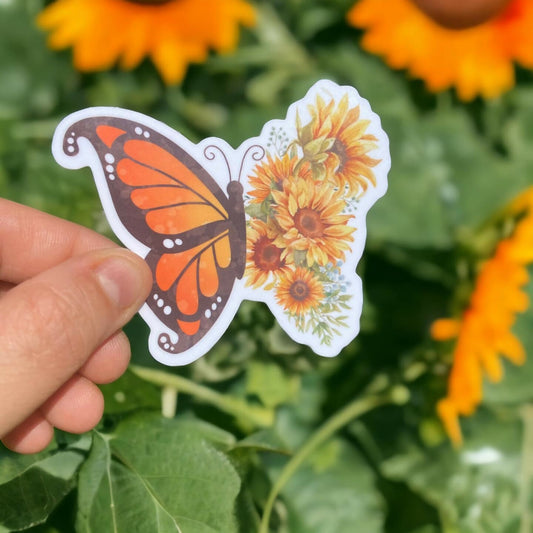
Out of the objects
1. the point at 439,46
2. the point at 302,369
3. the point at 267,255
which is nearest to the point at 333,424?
the point at 302,369

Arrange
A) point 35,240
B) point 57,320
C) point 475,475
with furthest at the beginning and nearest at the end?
point 475,475 < point 35,240 < point 57,320

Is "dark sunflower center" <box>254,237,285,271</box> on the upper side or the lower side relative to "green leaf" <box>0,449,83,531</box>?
upper

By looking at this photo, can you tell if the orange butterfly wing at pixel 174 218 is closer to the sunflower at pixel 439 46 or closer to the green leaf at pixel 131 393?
the green leaf at pixel 131 393

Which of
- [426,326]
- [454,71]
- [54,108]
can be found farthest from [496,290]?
[54,108]

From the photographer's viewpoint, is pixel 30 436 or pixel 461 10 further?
pixel 461 10

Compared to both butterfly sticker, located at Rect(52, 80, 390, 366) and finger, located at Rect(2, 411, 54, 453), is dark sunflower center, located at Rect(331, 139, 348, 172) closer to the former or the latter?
butterfly sticker, located at Rect(52, 80, 390, 366)

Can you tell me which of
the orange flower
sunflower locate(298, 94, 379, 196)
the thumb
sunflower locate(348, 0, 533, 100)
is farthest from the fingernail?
sunflower locate(348, 0, 533, 100)

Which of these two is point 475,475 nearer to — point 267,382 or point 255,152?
point 267,382
